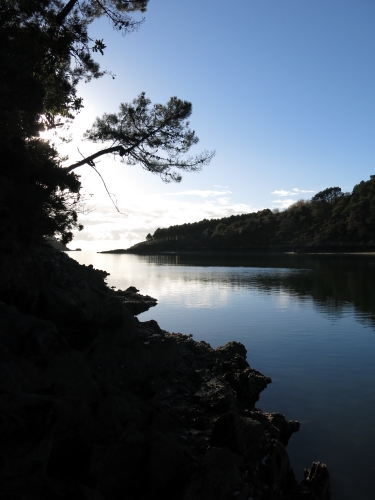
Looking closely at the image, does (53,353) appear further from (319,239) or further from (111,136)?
(319,239)

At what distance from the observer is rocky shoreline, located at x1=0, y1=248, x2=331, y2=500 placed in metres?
5.05

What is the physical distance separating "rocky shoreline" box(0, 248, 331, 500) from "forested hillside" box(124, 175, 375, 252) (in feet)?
364

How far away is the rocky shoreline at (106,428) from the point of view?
5046 mm

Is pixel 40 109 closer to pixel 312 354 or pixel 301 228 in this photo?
pixel 312 354

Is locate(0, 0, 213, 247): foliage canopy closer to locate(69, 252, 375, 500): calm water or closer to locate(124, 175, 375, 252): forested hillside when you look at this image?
locate(69, 252, 375, 500): calm water

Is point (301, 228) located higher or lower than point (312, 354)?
higher

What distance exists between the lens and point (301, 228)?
148750 mm

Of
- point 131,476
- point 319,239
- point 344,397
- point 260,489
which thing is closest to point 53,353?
point 131,476

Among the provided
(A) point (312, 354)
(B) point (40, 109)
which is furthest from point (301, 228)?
(B) point (40, 109)

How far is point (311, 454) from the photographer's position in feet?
26.2

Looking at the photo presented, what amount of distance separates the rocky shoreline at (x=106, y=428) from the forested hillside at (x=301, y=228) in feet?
364

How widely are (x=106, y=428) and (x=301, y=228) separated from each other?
148860 mm

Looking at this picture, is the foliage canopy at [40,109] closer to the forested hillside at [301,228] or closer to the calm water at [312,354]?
the calm water at [312,354]

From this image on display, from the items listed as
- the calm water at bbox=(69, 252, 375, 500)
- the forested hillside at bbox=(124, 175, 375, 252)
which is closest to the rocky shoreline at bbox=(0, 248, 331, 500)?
the calm water at bbox=(69, 252, 375, 500)
